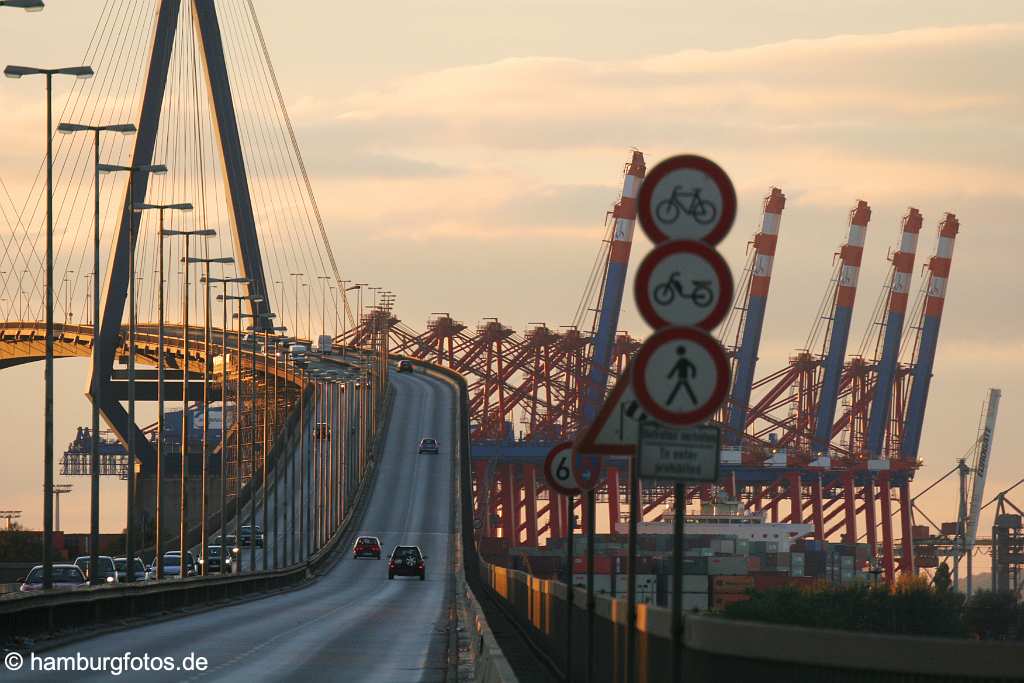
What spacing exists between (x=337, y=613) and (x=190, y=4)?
8917cm

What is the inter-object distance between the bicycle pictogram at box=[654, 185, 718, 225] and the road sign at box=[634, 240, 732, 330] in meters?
0.34

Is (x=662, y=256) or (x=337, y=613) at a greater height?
(x=662, y=256)

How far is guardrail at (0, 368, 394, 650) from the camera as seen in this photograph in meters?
31.8

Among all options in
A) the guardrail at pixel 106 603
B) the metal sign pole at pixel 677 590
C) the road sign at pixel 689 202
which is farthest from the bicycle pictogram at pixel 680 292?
Answer: the guardrail at pixel 106 603

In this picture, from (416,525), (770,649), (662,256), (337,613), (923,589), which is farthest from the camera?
(923,589)

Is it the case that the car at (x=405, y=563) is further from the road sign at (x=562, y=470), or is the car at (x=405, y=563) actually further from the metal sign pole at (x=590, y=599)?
the metal sign pole at (x=590, y=599)

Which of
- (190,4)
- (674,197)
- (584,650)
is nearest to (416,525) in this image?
(190,4)

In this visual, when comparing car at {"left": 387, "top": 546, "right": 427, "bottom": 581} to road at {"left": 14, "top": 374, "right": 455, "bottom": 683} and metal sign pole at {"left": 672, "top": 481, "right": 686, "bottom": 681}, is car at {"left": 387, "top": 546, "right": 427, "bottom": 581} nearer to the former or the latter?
road at {"left": 14, "top": 374, "right": 455, "bottom": 683}

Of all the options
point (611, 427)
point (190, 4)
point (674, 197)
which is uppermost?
point (190, 4)

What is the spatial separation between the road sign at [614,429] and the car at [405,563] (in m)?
77.5

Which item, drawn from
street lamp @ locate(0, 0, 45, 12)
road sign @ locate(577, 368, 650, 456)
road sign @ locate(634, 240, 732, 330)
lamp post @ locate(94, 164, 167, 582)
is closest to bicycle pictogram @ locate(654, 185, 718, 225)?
road sign @ locate(634, 240, 732, 330)

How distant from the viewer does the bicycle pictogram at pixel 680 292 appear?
11.7 metres

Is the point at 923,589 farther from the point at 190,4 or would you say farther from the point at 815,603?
the point at 190,4

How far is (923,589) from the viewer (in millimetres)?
144625
